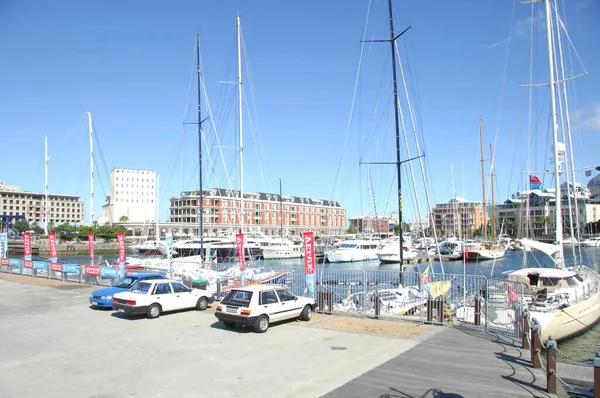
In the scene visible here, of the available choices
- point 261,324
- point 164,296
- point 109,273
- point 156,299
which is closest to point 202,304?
point 164,296

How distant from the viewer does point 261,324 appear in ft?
49.6

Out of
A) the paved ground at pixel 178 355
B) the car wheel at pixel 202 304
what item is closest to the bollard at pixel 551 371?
the paved ground at pixel 178 355

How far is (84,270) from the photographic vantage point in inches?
1173

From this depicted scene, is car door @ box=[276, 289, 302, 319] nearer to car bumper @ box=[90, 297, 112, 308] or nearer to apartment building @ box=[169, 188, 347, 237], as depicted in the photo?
car bumper @ box=[90, 297, 112, 308]

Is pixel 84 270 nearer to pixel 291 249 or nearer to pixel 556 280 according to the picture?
pixel 556 280

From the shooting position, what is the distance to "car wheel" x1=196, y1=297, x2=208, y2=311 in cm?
1961

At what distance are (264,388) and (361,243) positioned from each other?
74.4 m

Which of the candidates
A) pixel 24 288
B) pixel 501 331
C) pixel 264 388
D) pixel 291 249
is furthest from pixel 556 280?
pixel 291 249

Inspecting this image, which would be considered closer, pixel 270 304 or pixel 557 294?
pixel 270 304

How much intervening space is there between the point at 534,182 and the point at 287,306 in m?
22.9

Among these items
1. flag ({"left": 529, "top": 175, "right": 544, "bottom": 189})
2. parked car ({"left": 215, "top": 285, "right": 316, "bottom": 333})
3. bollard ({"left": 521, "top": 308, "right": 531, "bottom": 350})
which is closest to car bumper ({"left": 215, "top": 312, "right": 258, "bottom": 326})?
parked car ({"left": 215, "top": 285, "right": 316, "bottom": 333})

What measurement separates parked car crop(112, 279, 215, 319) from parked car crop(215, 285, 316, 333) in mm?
3527

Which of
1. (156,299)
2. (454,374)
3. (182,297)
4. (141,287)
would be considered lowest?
(454,374)

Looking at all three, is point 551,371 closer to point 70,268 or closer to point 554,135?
point 554,135
